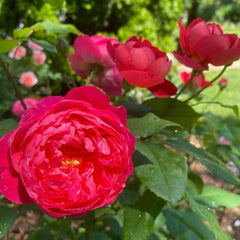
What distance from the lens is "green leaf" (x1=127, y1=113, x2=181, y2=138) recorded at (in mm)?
564

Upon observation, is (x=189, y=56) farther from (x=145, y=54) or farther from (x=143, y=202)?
(x=143, y=202)

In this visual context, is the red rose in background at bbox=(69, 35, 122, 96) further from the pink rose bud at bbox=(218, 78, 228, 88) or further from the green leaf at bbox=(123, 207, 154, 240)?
the pink rose bud at bbox=(218, 78, 228, 88)

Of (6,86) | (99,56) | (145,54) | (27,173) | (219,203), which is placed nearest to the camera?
A: (27,173)

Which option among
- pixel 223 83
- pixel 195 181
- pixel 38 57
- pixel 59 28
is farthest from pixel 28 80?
pixel 195 181

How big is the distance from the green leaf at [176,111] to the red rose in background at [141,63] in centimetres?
12

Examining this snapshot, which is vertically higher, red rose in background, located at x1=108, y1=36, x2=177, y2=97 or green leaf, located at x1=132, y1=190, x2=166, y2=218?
red rose in background, located at x1=108, y1=36, x2=177, y2=97

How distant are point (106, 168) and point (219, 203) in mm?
682

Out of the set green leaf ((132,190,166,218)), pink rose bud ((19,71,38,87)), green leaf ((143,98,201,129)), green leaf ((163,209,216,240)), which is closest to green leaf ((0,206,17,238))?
green leaf ((132,190,166,218))

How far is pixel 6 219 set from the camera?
2.05ft

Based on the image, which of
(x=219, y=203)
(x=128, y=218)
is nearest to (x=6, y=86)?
(x=219, y=203)

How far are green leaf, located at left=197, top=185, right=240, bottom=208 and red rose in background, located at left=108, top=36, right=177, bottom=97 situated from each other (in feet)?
2.01

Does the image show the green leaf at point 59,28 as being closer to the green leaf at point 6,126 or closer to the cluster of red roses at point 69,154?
the green leaf at point 6,126

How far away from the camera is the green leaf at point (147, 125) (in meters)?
0.56

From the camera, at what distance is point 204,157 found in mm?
660
